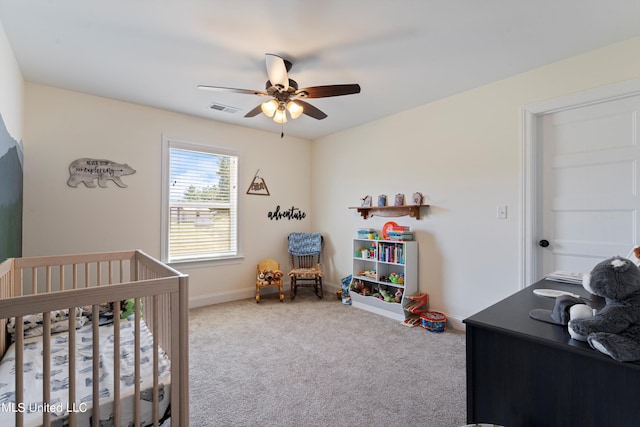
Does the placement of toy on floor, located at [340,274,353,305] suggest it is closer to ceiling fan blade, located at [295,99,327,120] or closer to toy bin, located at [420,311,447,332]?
toy bin, located at [420,311,447,332]

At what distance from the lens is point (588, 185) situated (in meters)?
2.19

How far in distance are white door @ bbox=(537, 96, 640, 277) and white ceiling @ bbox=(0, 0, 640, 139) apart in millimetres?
514

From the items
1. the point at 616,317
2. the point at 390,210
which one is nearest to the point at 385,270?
the point at 390,210

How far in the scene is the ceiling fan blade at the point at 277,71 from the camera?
209 centimetres

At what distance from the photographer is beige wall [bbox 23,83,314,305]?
2.68 m

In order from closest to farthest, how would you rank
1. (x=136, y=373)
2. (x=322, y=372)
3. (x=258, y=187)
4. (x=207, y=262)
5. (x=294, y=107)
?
(x=136, y=373) → (x=322, y=372) → (x=294, y=107) → (x=207, y=262) → (x=258, y=187)

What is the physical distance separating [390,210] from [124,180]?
9.74 feet

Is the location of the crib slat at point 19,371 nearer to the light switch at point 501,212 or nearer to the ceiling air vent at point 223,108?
the ceiling air vent at point 223,108

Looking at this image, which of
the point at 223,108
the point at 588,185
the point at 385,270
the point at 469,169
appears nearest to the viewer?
the point at 588,185

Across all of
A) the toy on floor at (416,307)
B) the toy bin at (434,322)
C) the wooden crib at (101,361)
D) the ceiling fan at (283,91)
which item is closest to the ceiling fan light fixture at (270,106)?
the ceiling fan at (283,91)

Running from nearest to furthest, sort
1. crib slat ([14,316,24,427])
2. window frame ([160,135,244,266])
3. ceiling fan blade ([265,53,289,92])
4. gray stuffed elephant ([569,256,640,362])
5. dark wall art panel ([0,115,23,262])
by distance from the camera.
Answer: gray stuffed elephant ([569,256,640,362]) < crib slat ([14,316,24,427]) < dark wall art panel ([0,115,23,262]) < ceiling fan blade ([265,53,289,92]) < window frame ([160,135,244,266])

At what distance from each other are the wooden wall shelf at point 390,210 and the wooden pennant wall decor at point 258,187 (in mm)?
1284

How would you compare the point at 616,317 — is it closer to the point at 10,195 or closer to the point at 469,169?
the point at 469,169

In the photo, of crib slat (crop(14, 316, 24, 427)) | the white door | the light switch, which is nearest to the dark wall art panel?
crib slat (crop(14, 316, 24, 427))
